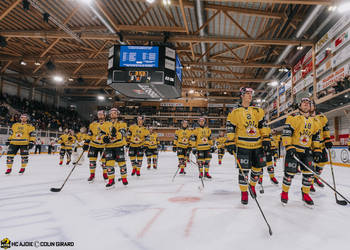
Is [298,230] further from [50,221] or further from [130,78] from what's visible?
[130,78]

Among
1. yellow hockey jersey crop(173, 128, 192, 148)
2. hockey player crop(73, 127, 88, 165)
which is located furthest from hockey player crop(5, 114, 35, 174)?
yellow hockey jersey crop(173, 128, 192, 148)

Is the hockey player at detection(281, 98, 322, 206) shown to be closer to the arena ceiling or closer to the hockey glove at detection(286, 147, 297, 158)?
the hockey glove at detection(286, 147, 297, 158)

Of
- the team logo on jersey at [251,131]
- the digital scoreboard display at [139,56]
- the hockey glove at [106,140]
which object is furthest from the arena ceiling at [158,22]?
the team logo on jersey at [251,131]

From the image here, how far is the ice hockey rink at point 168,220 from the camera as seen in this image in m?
2.15

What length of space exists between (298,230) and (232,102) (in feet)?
110

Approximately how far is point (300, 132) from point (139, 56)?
715 cm

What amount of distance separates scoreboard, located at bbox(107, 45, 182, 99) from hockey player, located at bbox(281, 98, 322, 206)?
19.4 feet

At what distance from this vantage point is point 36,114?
23562 mm

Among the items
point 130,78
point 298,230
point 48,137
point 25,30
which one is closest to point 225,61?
point 130,78

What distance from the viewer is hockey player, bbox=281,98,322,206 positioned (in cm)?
349

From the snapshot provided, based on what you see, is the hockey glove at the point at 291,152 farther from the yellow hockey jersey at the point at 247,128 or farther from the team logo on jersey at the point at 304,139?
the yellow hockey jersey at the point at 247,128

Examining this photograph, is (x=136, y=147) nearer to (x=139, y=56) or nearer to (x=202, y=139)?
(x=202, y=139)

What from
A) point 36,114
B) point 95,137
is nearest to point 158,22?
point 95,137

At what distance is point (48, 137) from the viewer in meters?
18.8
